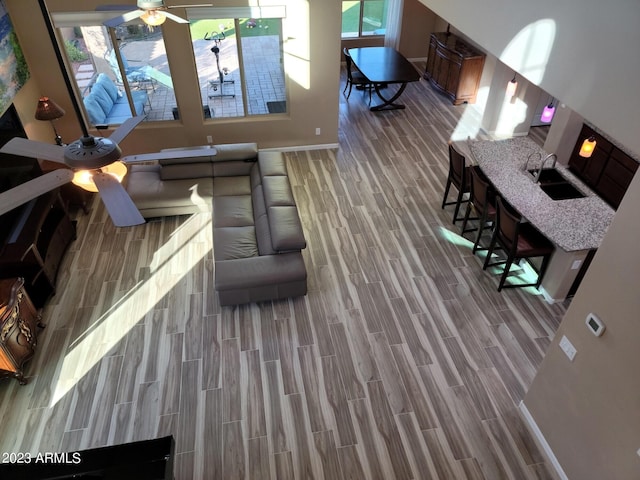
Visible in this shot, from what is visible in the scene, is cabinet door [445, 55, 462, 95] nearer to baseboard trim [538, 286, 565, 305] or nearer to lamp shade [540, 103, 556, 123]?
lamp shade [540, 103, 556, 123]

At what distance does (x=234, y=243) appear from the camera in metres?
5.63

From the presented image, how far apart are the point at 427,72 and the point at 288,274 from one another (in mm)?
7972

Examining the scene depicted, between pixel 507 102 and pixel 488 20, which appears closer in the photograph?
pixel 488 20

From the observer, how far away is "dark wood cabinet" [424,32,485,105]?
30.8ft

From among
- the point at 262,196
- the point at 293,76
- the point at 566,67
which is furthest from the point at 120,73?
the point at 566,67

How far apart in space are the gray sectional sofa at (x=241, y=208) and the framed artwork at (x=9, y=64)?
1.77m

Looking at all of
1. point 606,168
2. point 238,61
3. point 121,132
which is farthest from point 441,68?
point 121,132

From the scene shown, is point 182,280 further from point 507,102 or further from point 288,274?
point 507,102

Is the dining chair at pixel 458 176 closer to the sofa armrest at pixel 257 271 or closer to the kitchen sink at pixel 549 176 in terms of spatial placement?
the kitchen sink at pixel 549 176

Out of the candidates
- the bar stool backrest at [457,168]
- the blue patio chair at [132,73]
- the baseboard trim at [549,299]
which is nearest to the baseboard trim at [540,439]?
the baseboard trim at [549,299]

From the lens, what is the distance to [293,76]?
7.53 metres

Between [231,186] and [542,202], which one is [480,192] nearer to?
[542,202]

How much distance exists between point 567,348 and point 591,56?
2228 mm

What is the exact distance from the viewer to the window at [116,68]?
670cm
